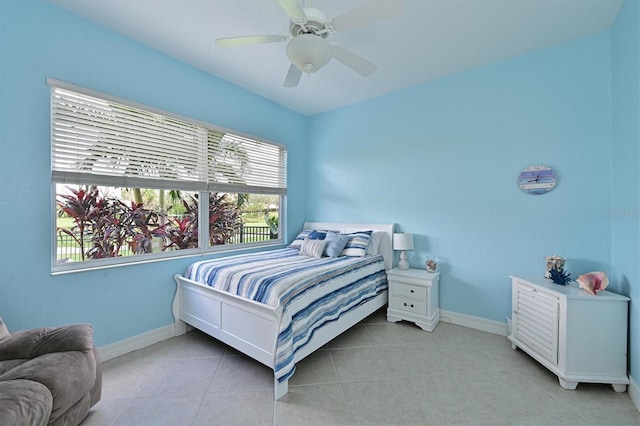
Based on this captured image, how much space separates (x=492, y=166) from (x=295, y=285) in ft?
7.93

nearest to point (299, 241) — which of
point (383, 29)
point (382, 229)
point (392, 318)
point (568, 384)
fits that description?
point (382, 229)

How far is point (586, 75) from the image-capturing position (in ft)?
7.79

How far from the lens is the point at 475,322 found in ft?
9.49

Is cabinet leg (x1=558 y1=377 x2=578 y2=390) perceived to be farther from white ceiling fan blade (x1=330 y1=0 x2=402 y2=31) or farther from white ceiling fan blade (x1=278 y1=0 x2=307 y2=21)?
white ceiling fan blade (x1=278 y1=0 x2=307 y2=21)

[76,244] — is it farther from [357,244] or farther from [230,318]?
[357,244]

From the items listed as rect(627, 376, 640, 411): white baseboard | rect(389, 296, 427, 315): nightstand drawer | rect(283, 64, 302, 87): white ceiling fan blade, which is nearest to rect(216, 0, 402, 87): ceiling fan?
rect(283, 64, 302, 87): white ceiling fan blade

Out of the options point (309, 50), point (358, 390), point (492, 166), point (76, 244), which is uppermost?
point (309, 50)

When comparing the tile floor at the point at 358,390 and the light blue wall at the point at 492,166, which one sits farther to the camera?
the light blue wall at the point at 492,166

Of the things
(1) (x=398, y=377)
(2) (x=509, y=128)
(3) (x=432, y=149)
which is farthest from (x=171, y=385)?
(2) (x=509, y=128)

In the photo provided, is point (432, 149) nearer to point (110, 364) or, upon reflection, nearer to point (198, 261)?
point (198, 261)

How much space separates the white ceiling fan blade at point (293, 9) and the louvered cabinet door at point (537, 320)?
8.71ft

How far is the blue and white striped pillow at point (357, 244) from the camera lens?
3.24 metres

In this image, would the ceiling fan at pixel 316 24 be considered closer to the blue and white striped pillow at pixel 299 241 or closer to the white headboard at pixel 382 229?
the white headboard at pixel 382 229

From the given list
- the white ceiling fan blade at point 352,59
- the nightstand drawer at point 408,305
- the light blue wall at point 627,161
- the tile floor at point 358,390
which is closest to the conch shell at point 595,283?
the light blue wall at point 627,161
